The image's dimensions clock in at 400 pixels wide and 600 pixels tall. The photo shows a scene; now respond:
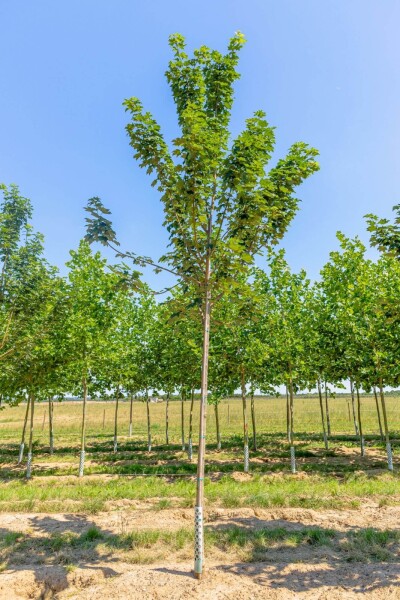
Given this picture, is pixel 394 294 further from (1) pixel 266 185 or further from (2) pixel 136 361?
(2) pixel 136 361

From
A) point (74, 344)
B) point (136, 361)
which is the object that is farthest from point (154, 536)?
point (136, 361)

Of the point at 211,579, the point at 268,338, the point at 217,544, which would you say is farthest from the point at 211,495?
the point at 268,338

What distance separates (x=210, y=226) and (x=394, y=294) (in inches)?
494

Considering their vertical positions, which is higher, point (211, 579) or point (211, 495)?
point (211, 495)

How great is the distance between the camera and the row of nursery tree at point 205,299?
7363mm

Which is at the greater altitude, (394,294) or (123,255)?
(394,294)

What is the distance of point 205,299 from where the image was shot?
7.82m

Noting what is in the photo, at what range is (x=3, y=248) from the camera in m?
11.0

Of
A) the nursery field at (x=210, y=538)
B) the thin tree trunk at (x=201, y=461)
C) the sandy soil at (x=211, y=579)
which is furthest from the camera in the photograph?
the thin tree trunk at (x=201, y=461)

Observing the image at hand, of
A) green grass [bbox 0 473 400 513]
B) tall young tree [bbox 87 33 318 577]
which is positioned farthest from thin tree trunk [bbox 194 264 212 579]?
green grass [bbox 0 473 400 513]

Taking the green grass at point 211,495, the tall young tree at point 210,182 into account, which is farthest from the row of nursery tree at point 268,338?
the tall young tree at point 210,182

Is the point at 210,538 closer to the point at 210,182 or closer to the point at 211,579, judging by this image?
the point at 211,579

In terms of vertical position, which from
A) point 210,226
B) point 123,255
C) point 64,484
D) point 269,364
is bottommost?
point 64,484

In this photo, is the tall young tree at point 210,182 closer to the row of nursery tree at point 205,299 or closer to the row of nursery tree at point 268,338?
the row of nursery tree at point 205,299
